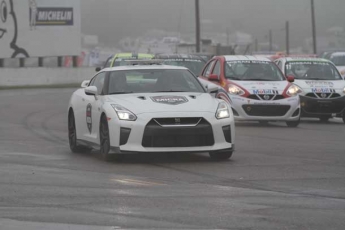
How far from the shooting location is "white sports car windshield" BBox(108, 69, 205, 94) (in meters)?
12.8

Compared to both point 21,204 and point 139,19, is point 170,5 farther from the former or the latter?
point 21,204

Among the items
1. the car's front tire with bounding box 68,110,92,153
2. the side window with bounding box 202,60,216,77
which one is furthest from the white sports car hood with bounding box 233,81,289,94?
the car's front tire with bounding box 68,110,92,153

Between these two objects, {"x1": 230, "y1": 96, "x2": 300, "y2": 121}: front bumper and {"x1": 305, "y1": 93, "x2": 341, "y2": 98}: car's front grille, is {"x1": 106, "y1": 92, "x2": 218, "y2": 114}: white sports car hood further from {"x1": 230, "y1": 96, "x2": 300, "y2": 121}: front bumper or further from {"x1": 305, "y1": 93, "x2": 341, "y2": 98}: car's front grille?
{"x1": 305, "y1": 93, "x2": 341, "y2": 98}: car's front grille

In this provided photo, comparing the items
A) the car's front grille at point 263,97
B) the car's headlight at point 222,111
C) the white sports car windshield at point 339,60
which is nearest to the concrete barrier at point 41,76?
the white sports car windshield at point 339,60

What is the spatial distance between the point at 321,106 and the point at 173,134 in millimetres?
9520

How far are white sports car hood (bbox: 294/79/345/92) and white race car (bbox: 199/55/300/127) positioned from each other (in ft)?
3.64

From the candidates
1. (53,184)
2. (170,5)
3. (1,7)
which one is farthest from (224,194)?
(170,5)

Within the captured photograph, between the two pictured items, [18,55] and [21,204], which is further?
[18,55]

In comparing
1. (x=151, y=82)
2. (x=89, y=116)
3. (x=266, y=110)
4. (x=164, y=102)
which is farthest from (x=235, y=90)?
(x=164, y=102)

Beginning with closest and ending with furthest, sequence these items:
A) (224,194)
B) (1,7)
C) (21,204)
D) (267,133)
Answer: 1. (21,204)
2. (224,194)
3. (267,133)
4. (1,7)

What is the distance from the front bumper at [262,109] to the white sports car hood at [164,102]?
6.22m

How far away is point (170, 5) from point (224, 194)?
318 feet

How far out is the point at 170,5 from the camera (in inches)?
4141

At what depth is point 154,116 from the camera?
11656mm
